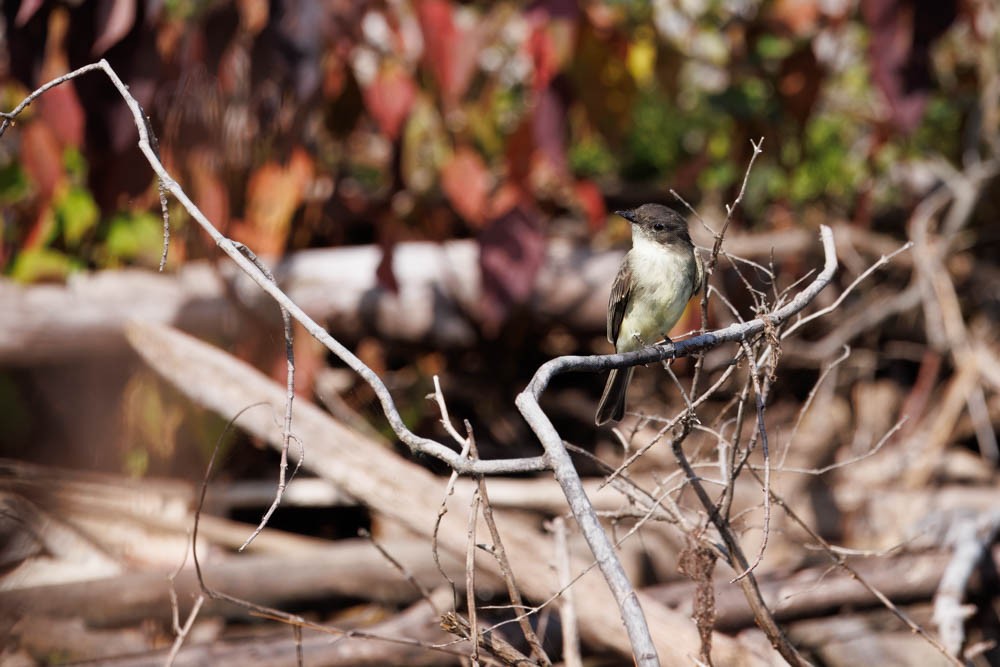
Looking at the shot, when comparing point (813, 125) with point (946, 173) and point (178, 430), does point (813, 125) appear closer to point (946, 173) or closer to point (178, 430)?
point (946, 173)

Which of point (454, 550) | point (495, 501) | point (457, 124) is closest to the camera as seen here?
point (454, 550)

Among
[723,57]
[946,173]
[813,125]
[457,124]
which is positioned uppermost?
[723,57]

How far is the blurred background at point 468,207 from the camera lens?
14.4ft

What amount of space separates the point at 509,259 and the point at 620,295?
1.29m

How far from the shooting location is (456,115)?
6.30 metres

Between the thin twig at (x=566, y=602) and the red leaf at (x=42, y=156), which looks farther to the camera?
the red leaf at (x=42, y=156)

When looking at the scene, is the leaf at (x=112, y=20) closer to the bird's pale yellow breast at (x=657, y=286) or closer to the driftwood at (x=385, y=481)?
the driftwood at (x=385, y=481)

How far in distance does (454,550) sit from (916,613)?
1751mm

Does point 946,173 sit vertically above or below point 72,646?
above

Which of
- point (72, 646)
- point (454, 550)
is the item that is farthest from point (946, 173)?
point (72, 646)

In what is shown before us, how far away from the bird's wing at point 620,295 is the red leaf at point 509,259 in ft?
3.64

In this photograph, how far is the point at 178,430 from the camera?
4.90 metres

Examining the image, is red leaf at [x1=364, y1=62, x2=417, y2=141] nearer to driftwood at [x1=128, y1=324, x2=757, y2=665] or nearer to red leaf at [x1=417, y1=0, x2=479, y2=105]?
red leaf at [x1=417, y1=0, x2=479, y2=105]

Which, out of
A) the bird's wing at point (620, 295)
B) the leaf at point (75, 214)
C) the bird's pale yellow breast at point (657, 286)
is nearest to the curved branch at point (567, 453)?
the bird's pale yellow breast at point (657, 286)
